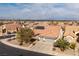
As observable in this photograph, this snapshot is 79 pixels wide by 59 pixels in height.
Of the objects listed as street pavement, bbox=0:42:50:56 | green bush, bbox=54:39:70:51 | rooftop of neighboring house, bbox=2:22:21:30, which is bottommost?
street pavement, bbox=0:42:50:56

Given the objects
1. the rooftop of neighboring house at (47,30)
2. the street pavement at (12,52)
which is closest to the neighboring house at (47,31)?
the rooftop of neighboring house at (47,30)

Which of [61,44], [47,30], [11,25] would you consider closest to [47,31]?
[47,30]

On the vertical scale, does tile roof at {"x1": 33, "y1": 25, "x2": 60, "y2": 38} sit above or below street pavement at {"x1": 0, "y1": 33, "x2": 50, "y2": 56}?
above

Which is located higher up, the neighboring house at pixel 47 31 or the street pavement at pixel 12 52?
the neighboring house at pixel 47 31

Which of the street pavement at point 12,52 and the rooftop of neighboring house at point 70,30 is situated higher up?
the rooftop of neighboring house at point 70,30

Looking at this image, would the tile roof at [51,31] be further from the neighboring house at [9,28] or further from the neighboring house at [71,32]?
the neighboring house at [9,28]

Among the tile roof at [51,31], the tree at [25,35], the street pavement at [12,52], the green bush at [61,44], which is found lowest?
the street pavement at [12,52]

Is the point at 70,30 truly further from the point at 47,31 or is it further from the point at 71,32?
the point at 47,31

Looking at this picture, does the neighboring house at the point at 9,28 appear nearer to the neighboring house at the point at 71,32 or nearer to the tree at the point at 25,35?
the tree at the point at 25,35

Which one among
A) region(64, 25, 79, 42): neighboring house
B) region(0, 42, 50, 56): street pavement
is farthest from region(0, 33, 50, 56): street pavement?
region(64, 25, 79, 42): neighboring house

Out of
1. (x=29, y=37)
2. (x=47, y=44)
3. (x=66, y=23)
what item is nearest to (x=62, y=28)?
(x=66, y=23)

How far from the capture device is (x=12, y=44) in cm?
215

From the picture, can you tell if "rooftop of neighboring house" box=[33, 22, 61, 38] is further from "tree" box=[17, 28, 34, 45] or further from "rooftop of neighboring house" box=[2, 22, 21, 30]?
"rooftop of neighboring house" box=[2, 22, 21, 30]

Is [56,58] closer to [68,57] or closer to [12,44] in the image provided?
[68,57]
